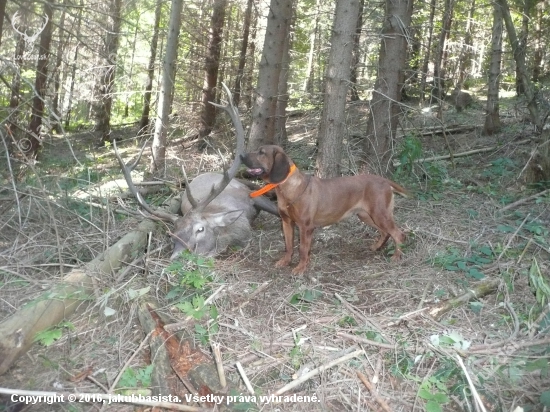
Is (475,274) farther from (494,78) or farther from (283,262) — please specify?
(494,78)

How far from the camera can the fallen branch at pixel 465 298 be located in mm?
4699

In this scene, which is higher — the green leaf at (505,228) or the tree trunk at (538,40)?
the tree trunk at (538,40)

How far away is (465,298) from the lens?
488 cm

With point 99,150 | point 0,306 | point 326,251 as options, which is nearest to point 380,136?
point 326,251

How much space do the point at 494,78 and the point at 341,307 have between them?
9546 mm

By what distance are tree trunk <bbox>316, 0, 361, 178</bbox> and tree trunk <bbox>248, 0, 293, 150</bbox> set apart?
206cm

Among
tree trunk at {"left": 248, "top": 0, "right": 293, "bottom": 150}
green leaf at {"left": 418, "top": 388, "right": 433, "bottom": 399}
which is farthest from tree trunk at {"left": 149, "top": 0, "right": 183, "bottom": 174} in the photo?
green leaf at {"left": 418, "top": 388, "right": 433, "bottom": 399}

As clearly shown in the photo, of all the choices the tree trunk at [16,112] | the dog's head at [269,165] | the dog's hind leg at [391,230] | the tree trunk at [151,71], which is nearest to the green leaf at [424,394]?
the dog's hind leg at [391,230]

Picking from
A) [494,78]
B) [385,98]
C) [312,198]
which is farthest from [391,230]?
[494,78]

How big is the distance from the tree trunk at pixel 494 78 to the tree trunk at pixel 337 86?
647 cm

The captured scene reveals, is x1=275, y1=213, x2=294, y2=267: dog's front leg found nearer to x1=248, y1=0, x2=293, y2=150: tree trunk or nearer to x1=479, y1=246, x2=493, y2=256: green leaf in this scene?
x1=479, y1=246, x2=493, y2=256: green leaf

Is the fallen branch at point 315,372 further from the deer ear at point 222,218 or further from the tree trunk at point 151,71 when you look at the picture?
the tree trunk at point 151,71

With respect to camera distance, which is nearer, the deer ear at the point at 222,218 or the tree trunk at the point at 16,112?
the tree trunk at the point at 16,112

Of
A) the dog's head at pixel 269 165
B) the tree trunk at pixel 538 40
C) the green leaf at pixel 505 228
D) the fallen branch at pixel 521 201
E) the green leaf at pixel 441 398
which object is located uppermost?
the tree trunk at pixel 538 40
